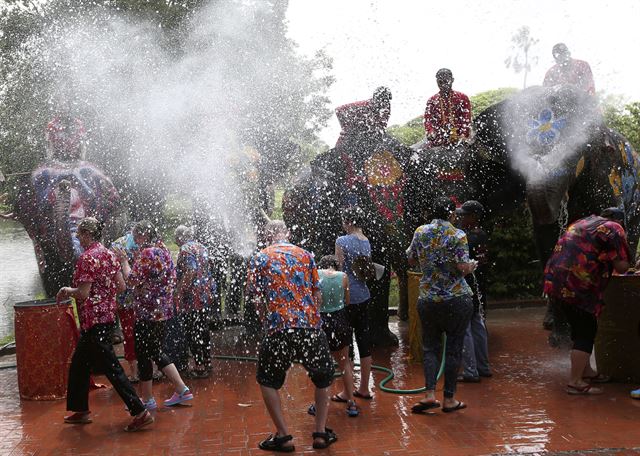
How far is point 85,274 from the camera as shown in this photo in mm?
6270

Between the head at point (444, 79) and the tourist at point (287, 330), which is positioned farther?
the head at point (444, 79)

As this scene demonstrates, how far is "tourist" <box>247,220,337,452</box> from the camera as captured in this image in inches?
212

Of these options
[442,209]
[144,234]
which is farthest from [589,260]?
[144,234]

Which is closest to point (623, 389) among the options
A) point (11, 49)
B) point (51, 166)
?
point (51, 166)

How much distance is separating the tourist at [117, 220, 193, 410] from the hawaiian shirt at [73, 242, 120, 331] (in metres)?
0.38

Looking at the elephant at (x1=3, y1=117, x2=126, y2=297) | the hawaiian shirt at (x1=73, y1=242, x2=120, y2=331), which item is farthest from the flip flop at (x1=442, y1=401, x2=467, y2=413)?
the elephant at (x1=3, y1=117, x2=126, y2=297)

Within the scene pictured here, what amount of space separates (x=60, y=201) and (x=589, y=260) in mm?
6030

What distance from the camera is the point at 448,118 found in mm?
9656

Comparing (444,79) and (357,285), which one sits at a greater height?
(444,79)

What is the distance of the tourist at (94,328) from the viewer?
624cm

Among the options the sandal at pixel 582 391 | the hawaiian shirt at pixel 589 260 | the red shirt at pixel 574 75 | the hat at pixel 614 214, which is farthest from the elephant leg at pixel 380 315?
the red shirt at pixel 574 75

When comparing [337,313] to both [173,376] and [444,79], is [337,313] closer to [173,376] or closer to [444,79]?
[173,376]

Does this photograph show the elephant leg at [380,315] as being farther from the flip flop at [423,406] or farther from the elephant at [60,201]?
the elephant at [60,201]

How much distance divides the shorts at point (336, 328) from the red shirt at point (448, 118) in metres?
4.10
